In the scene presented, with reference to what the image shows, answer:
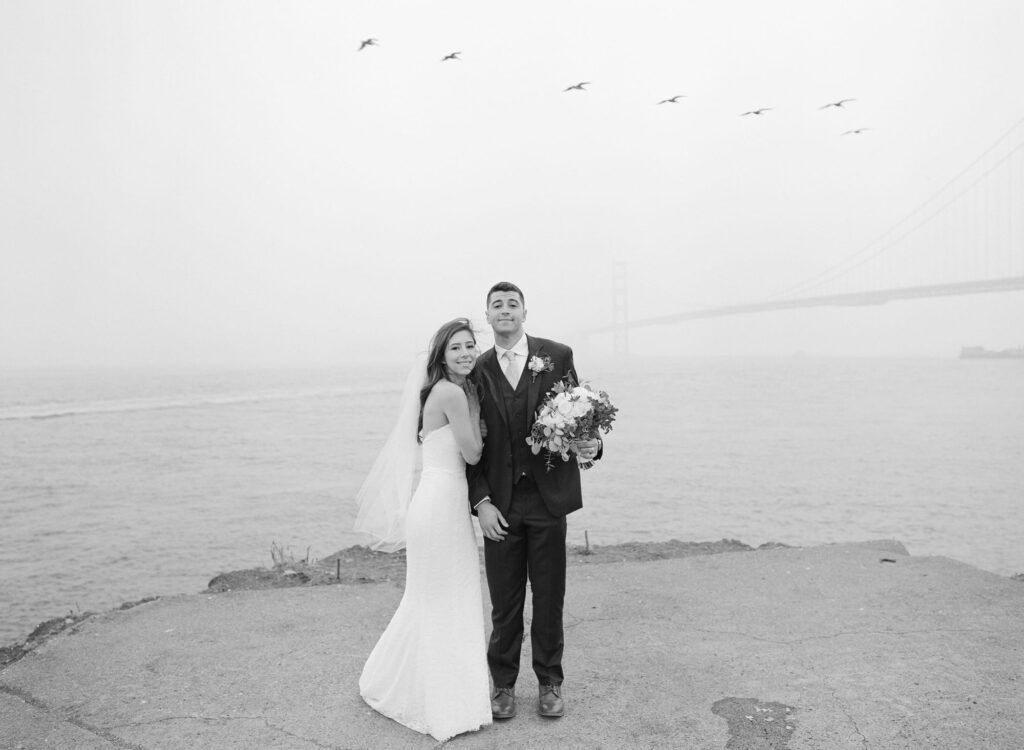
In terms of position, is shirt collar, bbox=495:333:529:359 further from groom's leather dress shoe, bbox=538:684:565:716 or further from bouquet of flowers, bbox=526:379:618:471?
groom's leather dress shoe, bbox=538:684:565:716

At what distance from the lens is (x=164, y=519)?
13406 mm

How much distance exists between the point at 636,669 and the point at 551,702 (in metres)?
0.76

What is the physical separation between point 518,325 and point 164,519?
11.5m

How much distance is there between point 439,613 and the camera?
12.9 ft

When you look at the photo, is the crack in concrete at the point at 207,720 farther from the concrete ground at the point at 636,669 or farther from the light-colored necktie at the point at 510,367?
the light-colored necktie at the point at 510,367

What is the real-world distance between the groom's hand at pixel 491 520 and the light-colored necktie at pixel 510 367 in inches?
24.0

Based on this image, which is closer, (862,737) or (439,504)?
(862,737)

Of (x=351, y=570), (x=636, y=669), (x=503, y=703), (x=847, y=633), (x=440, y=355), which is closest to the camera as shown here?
(x=440, y=355)

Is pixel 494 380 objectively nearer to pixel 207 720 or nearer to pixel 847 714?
pixel 207 720

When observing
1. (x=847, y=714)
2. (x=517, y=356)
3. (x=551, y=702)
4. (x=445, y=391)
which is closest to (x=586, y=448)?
(x=517, y=356)

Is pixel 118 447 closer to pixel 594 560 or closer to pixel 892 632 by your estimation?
pixel 594 560

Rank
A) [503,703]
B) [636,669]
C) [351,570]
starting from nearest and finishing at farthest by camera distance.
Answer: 1. [503,703]
2. [636,669]
3. [351,570]

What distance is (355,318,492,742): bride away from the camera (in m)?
3.83

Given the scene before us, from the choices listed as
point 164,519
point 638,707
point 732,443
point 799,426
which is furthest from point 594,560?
point 799,426
